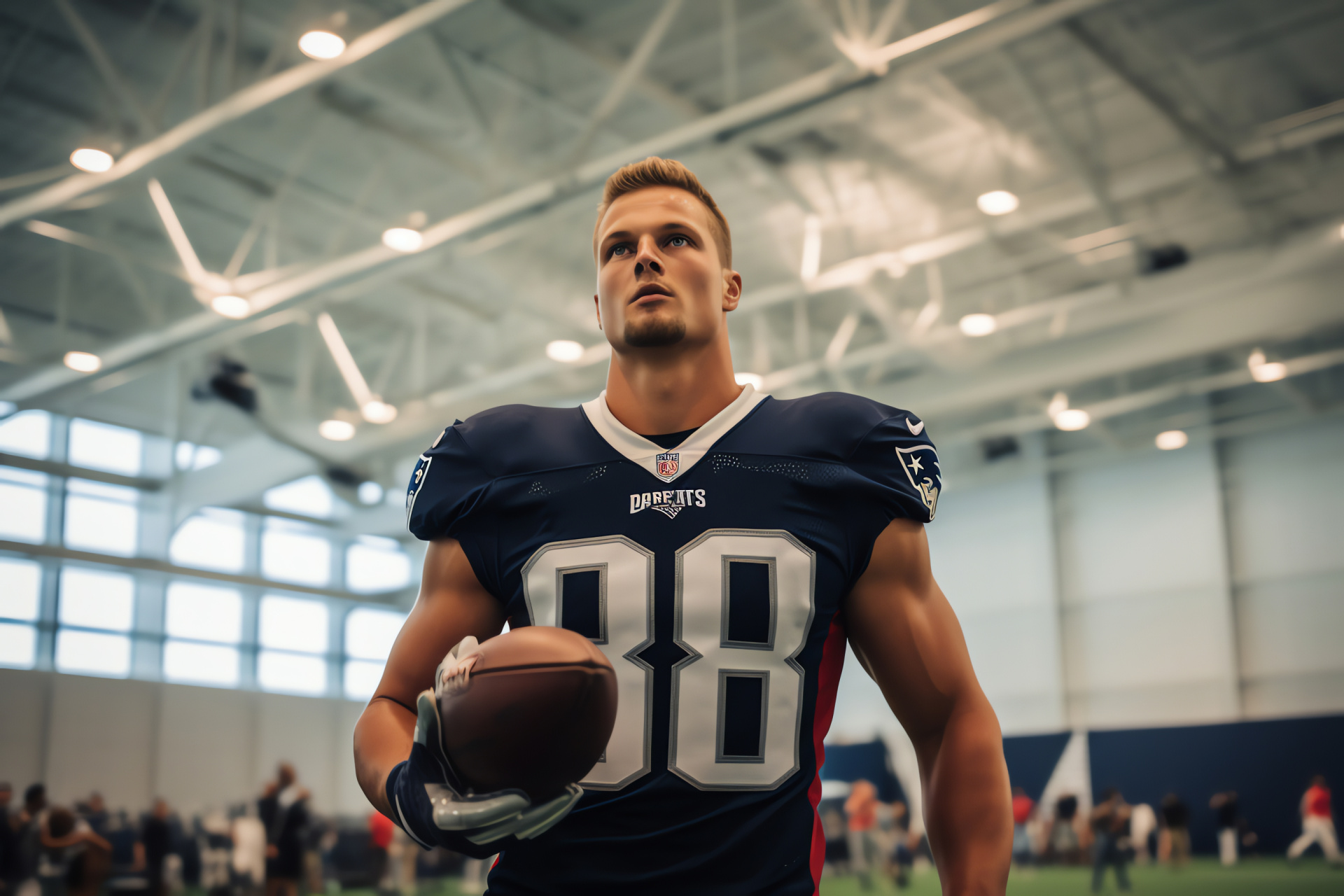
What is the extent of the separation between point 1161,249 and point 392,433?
1027 centimetres

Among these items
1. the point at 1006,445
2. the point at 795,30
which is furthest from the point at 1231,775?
the point at 795,30

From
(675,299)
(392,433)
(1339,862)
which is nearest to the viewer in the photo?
(675,299)

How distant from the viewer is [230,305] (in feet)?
37.9

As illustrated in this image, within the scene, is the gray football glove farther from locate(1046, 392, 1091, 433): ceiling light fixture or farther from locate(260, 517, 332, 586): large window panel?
locate(260, 517, 332, 586): large window panel

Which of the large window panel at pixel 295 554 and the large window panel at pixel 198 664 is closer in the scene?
the large window panel at pixel 198 664

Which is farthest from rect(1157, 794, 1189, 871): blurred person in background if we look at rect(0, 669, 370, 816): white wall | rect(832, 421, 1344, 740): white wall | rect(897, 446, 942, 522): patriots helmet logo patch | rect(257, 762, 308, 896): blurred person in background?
rect(897, 446, 942, 522): patriots helmet logo patch

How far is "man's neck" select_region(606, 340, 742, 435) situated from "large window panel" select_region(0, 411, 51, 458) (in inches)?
553

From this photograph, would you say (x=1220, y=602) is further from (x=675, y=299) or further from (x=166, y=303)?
(x=675, y=299)

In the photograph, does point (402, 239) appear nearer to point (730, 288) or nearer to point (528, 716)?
point (730, 288)

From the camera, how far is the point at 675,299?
214 cm

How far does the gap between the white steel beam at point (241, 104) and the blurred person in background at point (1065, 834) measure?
47.1 feet

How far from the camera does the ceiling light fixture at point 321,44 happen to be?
808cm

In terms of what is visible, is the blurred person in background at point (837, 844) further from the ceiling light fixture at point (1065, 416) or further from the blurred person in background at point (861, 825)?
the ceiling light fixture at point (1065, 416)

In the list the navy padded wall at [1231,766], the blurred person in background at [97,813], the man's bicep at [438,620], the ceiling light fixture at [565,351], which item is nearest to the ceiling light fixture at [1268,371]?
the navy padded wall at [1231,766]
